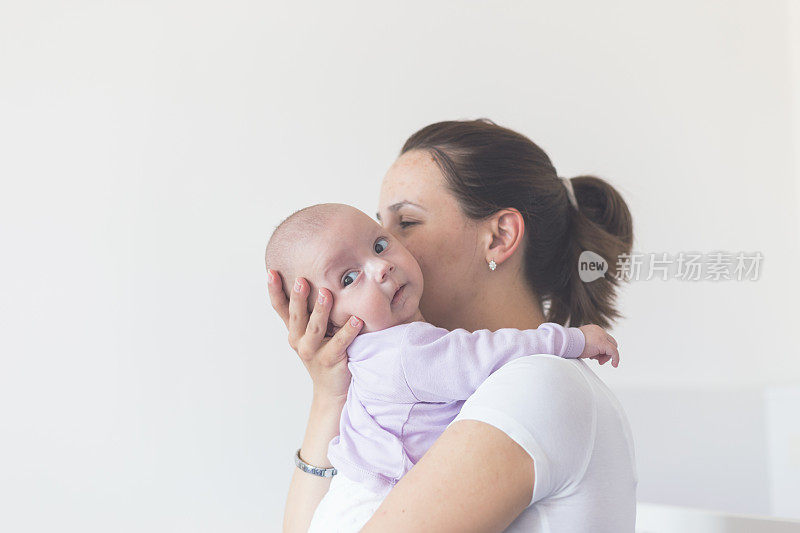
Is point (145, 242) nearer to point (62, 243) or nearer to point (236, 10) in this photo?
point (62, 243)

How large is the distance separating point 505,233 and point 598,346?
1.14 feet

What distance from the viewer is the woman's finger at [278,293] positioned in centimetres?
132

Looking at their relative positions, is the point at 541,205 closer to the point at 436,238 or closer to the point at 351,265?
the point at 436,238

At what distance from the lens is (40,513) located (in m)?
2.55

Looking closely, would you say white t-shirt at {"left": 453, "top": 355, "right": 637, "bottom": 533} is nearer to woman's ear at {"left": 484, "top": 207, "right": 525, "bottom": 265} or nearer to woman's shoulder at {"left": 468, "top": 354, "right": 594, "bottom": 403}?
woman's shoulder at {"left": 468, "top": 354, "right": 594, "bottom": 403}

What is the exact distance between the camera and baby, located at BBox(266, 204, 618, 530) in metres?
1.13

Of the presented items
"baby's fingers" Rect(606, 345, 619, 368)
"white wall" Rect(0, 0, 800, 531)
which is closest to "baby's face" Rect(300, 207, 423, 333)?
"baby's fingers" Rect(606, 345, 619, 368)

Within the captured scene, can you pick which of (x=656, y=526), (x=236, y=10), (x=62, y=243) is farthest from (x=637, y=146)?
(x=62, y=243)

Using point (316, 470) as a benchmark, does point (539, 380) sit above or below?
above

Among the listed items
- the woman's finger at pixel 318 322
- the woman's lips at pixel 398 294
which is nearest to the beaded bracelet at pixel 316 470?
the woman's finger at pixel 318 322

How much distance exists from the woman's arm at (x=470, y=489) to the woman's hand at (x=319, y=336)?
0.35m

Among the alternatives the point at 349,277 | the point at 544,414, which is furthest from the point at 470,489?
the point at 349,277

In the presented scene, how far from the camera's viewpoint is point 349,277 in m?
1.29

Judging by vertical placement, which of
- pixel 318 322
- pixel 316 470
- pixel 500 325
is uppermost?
pixel 318 322
